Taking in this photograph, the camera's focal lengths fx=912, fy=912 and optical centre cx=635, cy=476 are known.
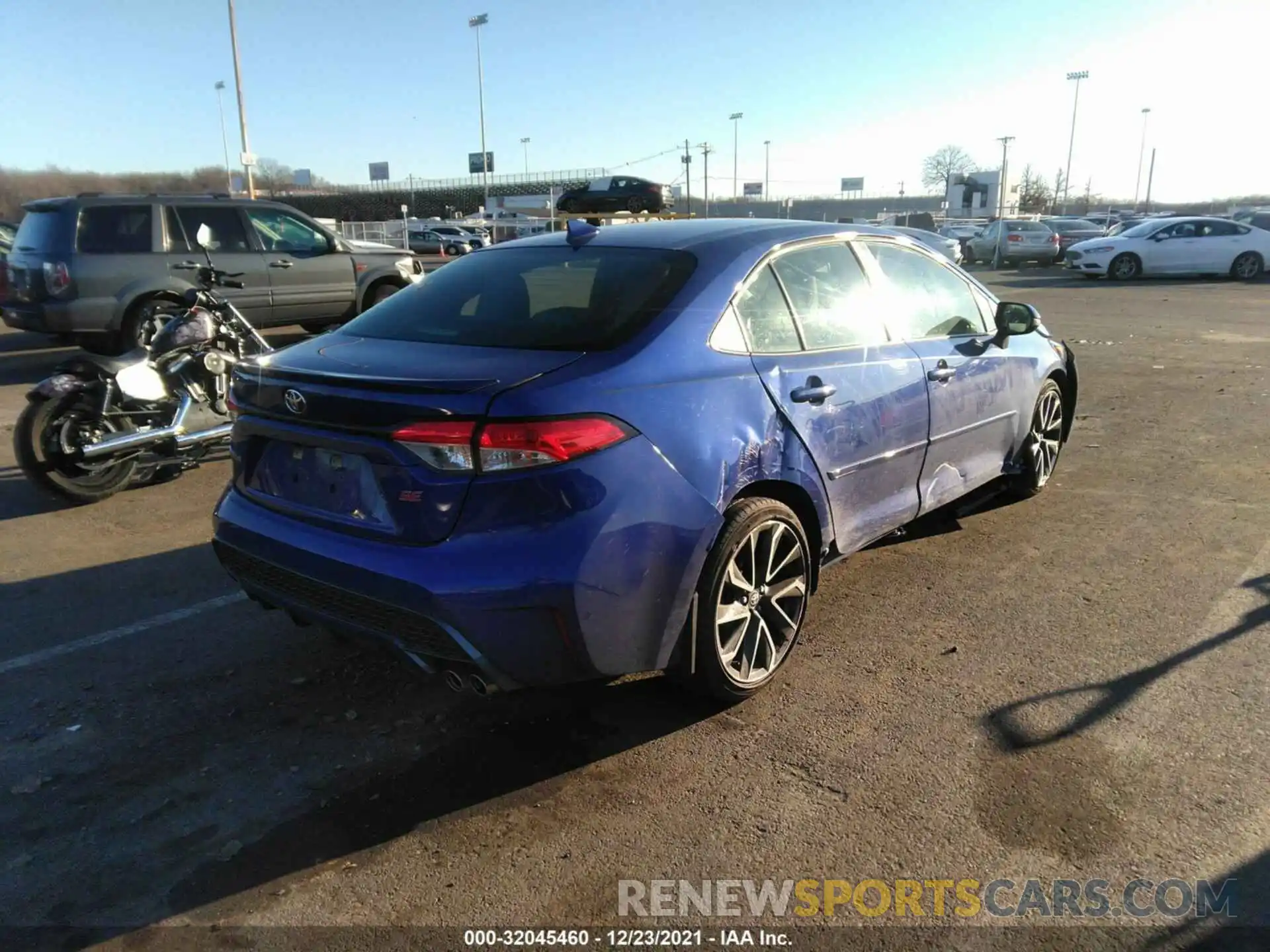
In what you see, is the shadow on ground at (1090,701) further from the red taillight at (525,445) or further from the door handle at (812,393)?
the red taillight at (525,445)

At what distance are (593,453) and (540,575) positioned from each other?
0.39 metres

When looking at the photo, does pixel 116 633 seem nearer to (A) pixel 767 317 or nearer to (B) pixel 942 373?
(A) pixel 767 317

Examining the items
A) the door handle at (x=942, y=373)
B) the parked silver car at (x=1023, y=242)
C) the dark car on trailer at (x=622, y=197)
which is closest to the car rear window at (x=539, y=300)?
the door handle at (x=942, y=373)

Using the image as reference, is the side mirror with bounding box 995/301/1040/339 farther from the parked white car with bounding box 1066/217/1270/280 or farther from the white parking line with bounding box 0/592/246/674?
the parked white car with bounding box 1066/217/1270/280

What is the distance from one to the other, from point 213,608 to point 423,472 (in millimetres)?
2110

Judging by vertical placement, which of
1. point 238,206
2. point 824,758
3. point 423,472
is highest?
point 238,206

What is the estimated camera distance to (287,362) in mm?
3150

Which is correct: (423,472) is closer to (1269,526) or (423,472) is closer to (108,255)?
(1269,526)

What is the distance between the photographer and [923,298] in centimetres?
453

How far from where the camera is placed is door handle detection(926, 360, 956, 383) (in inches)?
167

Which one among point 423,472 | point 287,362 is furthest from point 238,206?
point 423,472

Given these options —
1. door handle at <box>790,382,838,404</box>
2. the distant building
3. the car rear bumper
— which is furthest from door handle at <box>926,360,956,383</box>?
the distant building

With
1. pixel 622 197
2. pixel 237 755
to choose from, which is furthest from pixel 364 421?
pixel 622 197

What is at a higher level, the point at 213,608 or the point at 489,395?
the point at 489,395
